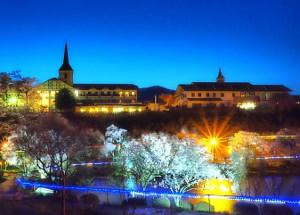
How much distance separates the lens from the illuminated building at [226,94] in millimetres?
59781

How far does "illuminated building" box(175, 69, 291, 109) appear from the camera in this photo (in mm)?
59781

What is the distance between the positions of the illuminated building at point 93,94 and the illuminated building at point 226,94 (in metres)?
7.11

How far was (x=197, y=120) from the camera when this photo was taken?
154 ft

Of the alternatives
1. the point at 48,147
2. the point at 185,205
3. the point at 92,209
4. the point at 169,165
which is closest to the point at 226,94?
the point at 169,165

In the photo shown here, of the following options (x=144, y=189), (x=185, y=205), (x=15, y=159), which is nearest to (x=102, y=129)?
(x=15, y=159)

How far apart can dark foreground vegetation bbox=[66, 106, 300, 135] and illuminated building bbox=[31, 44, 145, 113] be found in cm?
1041

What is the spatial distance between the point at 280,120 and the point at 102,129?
22.0 meters

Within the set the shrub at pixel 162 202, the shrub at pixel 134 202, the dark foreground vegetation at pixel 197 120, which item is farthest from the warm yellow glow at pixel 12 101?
the dark foreground vegetation at pixel 197 120

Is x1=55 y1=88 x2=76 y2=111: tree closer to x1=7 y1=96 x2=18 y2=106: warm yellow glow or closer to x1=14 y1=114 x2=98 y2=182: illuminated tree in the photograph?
x1=14 y1=114 x2=98 y2=182: illuminated tree

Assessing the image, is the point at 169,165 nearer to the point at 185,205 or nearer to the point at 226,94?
the point at 185,205

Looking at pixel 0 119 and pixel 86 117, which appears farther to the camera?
pixel 86 117

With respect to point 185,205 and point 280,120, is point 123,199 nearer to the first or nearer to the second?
point 185,205

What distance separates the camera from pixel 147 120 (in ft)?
153

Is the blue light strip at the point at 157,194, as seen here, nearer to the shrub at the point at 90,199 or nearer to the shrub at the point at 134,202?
the shrub at the point at 134,202
